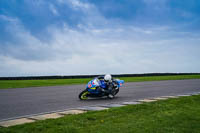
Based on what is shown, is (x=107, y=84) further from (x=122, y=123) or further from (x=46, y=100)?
(x=122, y=123)

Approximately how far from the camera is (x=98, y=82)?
12609 mm

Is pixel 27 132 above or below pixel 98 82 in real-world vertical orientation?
below

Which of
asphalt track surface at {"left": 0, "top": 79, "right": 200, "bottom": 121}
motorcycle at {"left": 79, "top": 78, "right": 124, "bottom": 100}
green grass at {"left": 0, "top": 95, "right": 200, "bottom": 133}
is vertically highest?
motorcycle at {"left": 79, "top": 78, "right": 124, "bottom": 100}

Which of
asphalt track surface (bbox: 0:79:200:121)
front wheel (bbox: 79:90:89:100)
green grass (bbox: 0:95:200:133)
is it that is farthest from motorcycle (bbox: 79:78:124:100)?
green grass (bbox: 0:95:200:133)

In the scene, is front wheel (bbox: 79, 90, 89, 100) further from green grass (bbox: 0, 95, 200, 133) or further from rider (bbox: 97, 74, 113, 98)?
green grass (bbox: 0, 95, 200, 133)

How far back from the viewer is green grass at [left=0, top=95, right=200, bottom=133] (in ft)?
18.7

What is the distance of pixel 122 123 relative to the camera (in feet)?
20.6

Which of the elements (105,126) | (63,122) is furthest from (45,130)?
(105,126)

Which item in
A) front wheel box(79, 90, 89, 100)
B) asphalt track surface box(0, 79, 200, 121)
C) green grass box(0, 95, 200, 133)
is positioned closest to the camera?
green grass box(0, 95, 200, 133)

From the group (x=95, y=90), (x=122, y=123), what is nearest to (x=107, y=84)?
(x=95, y=90)

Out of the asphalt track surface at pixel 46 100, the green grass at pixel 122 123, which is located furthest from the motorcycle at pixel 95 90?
the green grass at pixel 122 123

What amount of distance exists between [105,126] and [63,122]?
116 cm

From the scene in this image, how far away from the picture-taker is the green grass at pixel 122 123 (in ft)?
18.7

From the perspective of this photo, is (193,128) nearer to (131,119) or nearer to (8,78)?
(131,119)
